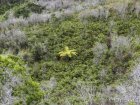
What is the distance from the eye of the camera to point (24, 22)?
31953 millimetres

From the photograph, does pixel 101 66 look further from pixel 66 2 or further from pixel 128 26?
pixel 66 2

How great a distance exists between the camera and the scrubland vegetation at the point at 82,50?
20203 millimetres

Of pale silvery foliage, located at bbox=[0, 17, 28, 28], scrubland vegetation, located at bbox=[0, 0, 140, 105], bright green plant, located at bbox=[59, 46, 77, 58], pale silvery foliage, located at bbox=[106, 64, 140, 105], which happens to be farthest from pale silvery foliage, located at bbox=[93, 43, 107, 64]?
pale silvery foliage, located at bbox=[0, 17, 28, 28]

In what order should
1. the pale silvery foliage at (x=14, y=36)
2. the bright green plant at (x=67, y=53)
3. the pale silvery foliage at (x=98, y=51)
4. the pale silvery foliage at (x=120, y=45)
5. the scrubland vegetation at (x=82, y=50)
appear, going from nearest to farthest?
the scrubland vegetation at (x=82, y=50)
the pale silvery foliage at (x=120, y=45)
the pale silvery foliage at (x=98, y=51)
the bright green plant at (x=67, y=53)
the pale silvery foliage at (x=14, y=36)

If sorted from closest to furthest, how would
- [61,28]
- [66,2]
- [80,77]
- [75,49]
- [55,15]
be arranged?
[80,77] → [75,49] → [61,28] → [55,15] → [66,2]

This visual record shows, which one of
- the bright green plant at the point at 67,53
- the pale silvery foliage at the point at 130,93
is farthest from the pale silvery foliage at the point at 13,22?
the pale silvery foliage at the point at 130,93

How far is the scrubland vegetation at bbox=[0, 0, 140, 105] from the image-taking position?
2020 centimetres

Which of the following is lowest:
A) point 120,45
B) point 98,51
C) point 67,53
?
point 67,53

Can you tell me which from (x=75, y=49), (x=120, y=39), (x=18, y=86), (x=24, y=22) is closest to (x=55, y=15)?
(x=24, y=22)

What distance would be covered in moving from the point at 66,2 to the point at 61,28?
7.36 meters

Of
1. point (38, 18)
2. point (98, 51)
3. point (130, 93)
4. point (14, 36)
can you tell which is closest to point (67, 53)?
point (98, 51)

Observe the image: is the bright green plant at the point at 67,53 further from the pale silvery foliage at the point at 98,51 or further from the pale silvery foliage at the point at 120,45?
the pale silvery foliage at the point at 120,45

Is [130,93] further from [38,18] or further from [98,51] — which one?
[38,18]

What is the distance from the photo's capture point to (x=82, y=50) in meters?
26.6
